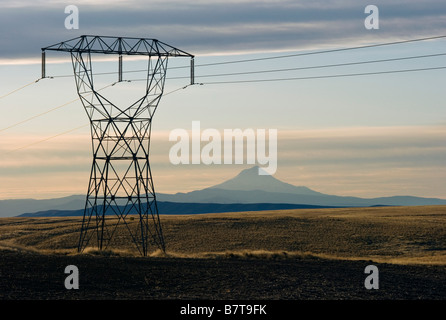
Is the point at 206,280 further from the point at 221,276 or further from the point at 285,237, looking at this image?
the point at 285,237

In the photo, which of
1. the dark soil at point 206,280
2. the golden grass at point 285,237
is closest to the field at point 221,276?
the dark soil at point 206,280

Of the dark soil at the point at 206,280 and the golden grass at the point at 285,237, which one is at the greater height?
the dark soil at the point at 206,280

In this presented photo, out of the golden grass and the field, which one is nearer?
the field

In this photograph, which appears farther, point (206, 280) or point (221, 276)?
point (221, 276)

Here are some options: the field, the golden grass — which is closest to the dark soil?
the field

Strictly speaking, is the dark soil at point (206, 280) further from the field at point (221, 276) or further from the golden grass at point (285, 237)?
the golden grass at point (285, 237)

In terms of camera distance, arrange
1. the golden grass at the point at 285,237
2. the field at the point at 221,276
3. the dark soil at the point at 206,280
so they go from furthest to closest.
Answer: the golden grass at the point at 285,237 < the field at the point at 221,276 < the dark soil at the point at 206,280

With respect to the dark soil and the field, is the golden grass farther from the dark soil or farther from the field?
the dark soil

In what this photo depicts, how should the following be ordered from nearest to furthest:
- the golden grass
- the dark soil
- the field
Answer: the dark soil → the field → the golden grass

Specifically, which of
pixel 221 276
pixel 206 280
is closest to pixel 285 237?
pixel 221 276
